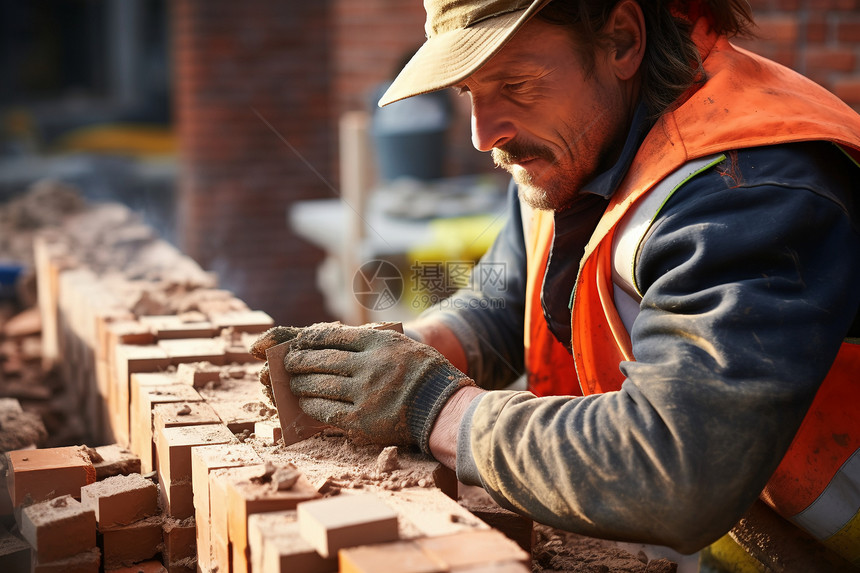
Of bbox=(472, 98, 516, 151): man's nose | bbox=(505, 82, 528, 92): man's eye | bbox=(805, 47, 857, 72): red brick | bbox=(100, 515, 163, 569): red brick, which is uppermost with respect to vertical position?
bbox=(805, 47, 857, 72): red brick

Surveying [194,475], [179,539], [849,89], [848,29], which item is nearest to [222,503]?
[194,475]

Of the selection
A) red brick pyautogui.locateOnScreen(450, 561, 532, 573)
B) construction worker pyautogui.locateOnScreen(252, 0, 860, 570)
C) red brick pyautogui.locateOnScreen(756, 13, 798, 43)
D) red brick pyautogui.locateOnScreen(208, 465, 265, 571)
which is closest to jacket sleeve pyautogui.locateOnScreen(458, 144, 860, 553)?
construction worker pyautogui.locateOnScreen(252, 0, 860, 570)

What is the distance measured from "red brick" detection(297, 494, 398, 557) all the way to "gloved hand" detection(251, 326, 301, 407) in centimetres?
56

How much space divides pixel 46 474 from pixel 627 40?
1.59 m

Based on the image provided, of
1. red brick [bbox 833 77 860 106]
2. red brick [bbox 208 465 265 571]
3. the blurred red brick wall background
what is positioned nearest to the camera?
red brick [bbox 208 465 265 571]

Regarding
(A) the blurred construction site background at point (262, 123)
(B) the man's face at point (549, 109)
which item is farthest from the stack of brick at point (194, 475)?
(B) the man's face at point (549, 109)

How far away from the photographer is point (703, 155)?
5.95 ft

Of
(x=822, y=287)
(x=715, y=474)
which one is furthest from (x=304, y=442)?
(x=822, y=287)

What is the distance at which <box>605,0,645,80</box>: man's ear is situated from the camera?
2041 mm

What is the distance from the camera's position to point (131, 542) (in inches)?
80.9

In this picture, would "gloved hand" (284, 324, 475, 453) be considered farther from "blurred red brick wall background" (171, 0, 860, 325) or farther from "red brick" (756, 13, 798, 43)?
"blurred red brick wall background" (171, 0, 860, 325)

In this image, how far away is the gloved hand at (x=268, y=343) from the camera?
6.99ft

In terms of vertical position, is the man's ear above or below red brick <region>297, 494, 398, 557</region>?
above

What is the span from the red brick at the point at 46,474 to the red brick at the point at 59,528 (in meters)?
A: 0.06
